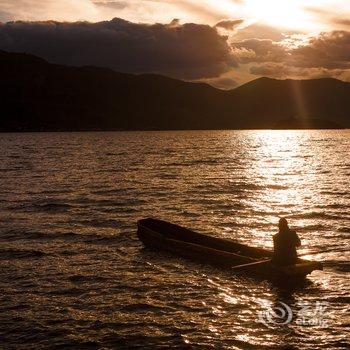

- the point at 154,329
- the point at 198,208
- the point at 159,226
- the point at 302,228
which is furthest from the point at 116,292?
the point at 198,208

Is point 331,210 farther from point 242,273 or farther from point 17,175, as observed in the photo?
point 17,175

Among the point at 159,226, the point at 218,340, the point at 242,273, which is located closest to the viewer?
the point at 218,340

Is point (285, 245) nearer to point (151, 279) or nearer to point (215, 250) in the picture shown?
point (215, 250)

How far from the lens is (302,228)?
3139 cm

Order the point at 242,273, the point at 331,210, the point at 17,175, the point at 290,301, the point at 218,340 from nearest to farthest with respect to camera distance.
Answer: the point at 218,340
the point at 290,301
the point at 242,273
the point at 331,210
the point at 17,175

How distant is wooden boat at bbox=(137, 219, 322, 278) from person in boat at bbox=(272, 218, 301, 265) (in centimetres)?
28

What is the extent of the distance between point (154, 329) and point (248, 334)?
2.87 metres

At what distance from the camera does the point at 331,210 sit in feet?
124

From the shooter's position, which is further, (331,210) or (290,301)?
(331,210)

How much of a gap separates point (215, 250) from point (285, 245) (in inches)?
145

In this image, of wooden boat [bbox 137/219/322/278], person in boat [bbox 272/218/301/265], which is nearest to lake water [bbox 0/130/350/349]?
wooden boat [bbox 137/219/322/278]

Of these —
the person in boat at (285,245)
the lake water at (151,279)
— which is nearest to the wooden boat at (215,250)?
the person in boat at (285,245)

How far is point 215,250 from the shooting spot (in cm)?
2338

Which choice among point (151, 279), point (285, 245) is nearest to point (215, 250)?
point (151, 279)
